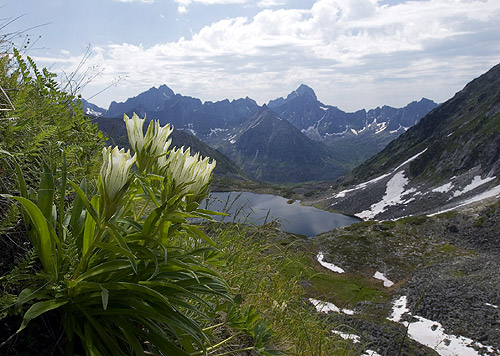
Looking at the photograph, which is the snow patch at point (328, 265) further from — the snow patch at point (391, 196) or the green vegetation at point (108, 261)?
the green vegetation at point (108, 261)

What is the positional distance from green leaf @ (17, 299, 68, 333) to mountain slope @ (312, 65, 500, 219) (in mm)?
87099

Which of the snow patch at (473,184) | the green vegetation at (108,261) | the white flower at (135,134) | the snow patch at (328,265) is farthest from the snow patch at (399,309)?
Result: the snow patch at (473,184)

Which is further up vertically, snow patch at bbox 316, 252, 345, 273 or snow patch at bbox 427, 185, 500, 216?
snow patch at bbox 427, 185, 500, 216

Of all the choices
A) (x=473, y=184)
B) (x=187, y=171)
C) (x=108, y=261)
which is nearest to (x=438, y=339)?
(x=187, y=171)

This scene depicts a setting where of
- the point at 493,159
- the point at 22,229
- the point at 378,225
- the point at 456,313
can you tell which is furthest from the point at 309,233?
the point at 22,229

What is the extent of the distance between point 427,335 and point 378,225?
1699 inches

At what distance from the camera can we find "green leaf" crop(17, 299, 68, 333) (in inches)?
76.5

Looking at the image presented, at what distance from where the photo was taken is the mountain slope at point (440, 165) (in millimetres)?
90938

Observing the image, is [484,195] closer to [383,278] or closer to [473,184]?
[473,184]

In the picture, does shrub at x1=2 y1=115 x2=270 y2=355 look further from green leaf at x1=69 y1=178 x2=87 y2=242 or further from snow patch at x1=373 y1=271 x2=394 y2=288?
snow patch at x1=373 y1=271 x2=394 y2=288

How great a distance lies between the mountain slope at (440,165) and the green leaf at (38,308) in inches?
3429

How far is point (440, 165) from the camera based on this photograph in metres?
112

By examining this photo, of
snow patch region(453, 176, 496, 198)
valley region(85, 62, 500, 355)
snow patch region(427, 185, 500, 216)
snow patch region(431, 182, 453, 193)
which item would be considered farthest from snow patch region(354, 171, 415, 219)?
snow patch region(427, 185, 500, 216)

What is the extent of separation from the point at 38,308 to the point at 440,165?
12550cm
